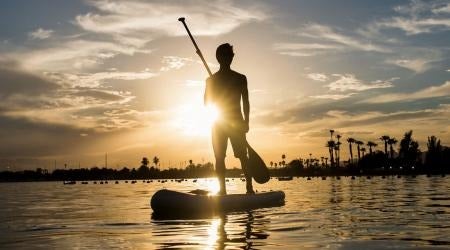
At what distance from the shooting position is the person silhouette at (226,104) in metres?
13.5

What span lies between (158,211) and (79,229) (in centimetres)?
349

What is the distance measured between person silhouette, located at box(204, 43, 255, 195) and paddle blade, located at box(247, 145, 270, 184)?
69 cm

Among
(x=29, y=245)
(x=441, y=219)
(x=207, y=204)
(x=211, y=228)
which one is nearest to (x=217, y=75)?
(x=207, y=204)

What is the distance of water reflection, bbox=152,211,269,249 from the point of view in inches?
279

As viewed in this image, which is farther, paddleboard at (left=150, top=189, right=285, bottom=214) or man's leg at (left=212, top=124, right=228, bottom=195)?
man's leg at (left=212, top=124, right=228, bottom=195)

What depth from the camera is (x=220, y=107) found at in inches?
539

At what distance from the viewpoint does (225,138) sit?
13.7 meters

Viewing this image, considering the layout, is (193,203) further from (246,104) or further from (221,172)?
(246,104)

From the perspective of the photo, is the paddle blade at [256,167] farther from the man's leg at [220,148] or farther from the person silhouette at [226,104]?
the man's leg at [220,148]

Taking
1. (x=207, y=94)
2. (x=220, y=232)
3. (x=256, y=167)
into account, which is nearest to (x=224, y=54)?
(x=207, y=94)

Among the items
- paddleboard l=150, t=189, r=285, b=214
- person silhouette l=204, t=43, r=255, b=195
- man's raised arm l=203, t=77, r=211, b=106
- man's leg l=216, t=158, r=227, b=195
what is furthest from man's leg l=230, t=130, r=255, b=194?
man's raised arm l=203, t=77, r=211, b=106

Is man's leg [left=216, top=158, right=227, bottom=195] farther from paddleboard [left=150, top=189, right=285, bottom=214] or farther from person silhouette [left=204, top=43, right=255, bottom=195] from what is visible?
paddleboard [left=150, top=189, right=285, bottom=214]

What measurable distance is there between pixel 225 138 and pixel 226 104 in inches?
35.7

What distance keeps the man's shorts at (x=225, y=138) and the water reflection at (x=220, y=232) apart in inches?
94.9
